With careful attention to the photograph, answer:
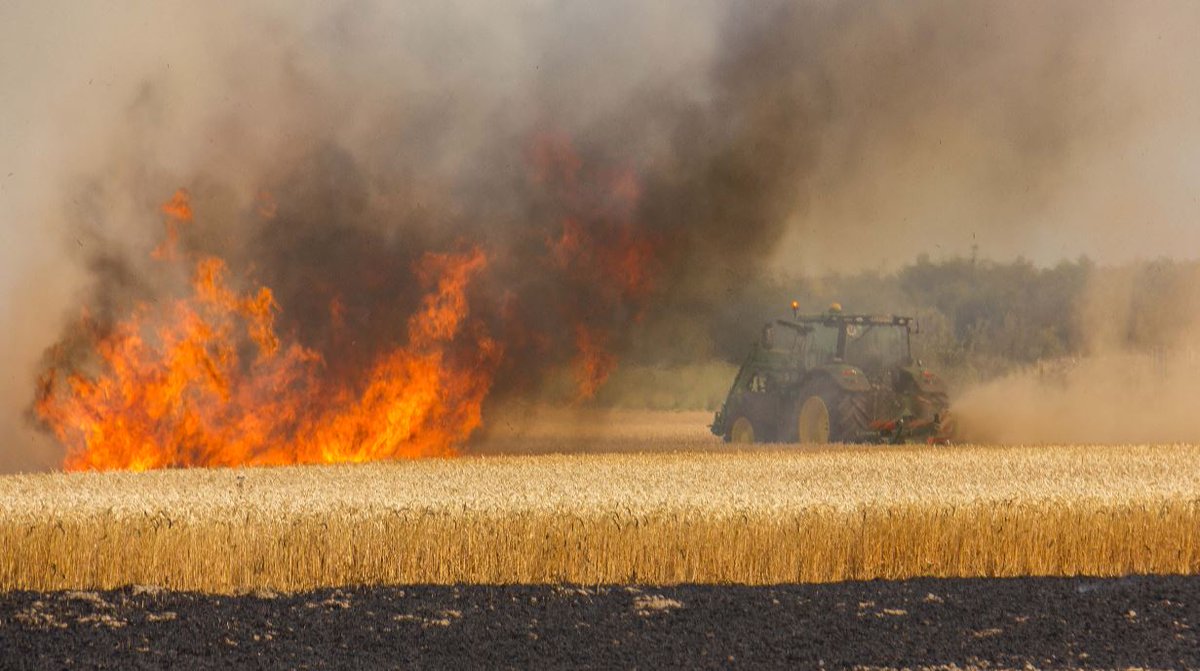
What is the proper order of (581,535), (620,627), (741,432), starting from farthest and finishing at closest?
(741,432)
(581,535)
(620,627)

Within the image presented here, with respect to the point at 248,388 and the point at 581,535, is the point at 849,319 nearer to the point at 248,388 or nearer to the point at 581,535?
the point at 248,388

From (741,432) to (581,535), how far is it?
1586cm

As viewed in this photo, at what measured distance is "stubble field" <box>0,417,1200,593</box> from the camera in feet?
51.4

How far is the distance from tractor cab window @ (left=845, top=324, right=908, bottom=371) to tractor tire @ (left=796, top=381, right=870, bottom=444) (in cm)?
104

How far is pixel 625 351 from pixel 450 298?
420 cm

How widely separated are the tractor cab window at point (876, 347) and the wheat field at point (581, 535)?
32.6 feet

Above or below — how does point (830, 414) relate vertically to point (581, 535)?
above

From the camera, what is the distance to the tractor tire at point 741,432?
102ft

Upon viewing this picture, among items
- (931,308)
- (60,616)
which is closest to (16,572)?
(60,616)

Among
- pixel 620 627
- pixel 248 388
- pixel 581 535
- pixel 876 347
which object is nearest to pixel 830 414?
pixel 876 347

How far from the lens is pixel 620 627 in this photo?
45.1 ft

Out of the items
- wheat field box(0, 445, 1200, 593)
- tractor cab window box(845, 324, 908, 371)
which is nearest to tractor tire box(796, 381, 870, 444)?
tractor cab window box(845, 324, 908, 371)

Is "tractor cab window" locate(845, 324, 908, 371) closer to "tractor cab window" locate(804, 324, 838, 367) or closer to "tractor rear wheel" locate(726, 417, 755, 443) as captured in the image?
"tractor cab window" locate(804, 324, 838, 367)

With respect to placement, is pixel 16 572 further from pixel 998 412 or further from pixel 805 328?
pixel 998 412
